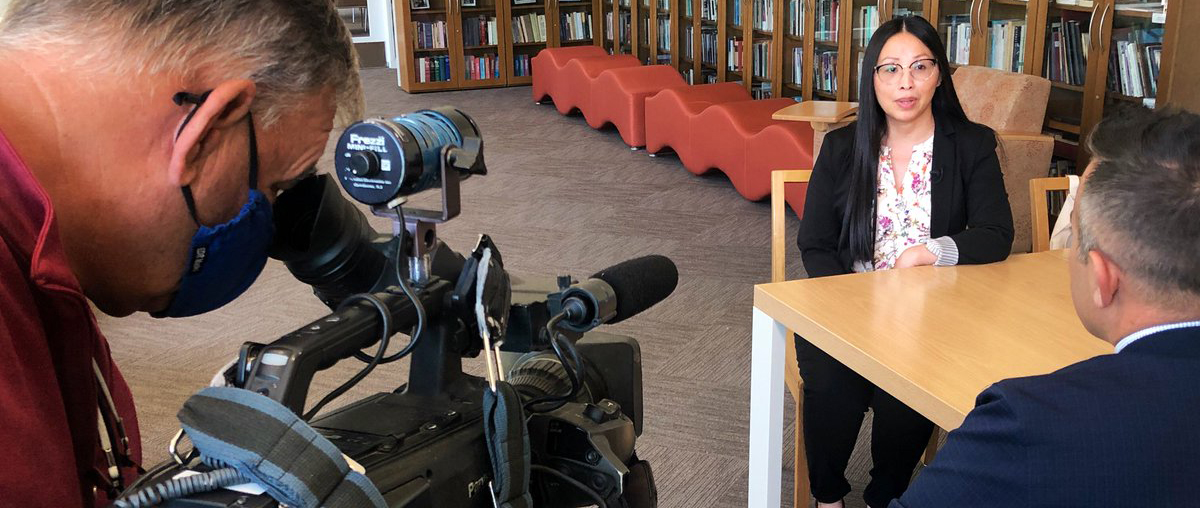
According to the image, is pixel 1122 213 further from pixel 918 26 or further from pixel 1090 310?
pixel 918 26

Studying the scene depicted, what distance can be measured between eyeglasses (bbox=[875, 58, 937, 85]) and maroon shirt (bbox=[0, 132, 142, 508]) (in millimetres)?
2161

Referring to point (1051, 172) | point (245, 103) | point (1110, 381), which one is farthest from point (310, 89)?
point (1051, 172)

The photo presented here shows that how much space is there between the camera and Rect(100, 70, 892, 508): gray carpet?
2826 millimetres

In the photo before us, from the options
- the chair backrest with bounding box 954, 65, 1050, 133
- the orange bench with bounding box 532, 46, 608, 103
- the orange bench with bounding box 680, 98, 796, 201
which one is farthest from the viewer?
the orange bench with bounding box 532, 46, 608, 103

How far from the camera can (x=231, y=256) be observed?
896 mm

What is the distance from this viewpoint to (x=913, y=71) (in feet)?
8.39

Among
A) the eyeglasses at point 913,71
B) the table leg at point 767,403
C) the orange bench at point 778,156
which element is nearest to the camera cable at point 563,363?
the table leg at point 767,403

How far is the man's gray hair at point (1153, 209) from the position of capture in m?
1.11

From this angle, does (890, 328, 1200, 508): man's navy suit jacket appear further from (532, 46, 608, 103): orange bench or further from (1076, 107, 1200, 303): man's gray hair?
(532, 46, 608, 103): orange bench

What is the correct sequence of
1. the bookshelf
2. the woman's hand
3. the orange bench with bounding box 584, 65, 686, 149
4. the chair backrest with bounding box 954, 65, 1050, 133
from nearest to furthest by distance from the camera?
the woman's hand, the bookshelf, the chair backrest with bounding box 954, 65, 1050, 133, the orange bench with bounding box 584, 65, 686, 149

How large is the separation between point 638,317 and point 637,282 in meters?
2.75

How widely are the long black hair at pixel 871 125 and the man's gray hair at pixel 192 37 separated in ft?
6.31

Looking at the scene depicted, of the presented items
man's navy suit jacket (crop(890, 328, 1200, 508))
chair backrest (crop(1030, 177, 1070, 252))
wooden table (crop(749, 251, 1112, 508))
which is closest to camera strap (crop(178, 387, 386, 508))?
man's navy suit jacket (crop(890, 328, 1200, 508))

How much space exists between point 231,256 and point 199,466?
0.28 metres
